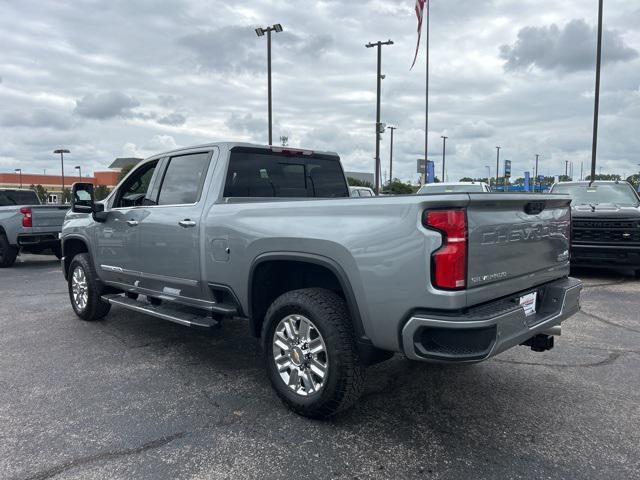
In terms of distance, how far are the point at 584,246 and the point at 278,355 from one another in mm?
7218

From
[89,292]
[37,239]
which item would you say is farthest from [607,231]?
[37,239]

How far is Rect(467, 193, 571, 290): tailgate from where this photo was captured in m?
2.86

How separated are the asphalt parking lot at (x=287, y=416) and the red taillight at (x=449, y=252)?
3.41 feet

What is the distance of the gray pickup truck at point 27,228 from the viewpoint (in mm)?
11039

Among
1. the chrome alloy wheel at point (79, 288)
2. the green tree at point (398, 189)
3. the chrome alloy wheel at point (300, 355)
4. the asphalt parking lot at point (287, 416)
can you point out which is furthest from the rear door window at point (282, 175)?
the green tree at point (398, 189)

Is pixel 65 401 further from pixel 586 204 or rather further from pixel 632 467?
pixel 586 204

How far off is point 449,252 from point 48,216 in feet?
35.4

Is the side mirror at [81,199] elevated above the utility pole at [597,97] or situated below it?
below

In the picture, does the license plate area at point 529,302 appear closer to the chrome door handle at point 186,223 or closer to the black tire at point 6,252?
the chrome door handle at point 186,223

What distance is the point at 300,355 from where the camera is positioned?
343 cm

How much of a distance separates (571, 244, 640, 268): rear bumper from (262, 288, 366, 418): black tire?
22.6ft

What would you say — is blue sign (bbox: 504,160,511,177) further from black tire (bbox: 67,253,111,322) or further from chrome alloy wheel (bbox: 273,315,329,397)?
chrome alloy wheel (bbox: 273,315,329,397)

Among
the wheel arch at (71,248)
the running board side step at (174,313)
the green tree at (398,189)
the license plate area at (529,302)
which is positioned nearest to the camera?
the license plate area at (529,302)

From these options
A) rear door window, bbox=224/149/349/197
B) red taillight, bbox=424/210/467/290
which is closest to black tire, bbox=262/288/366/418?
red taillight, bbox=424/210/467/290
